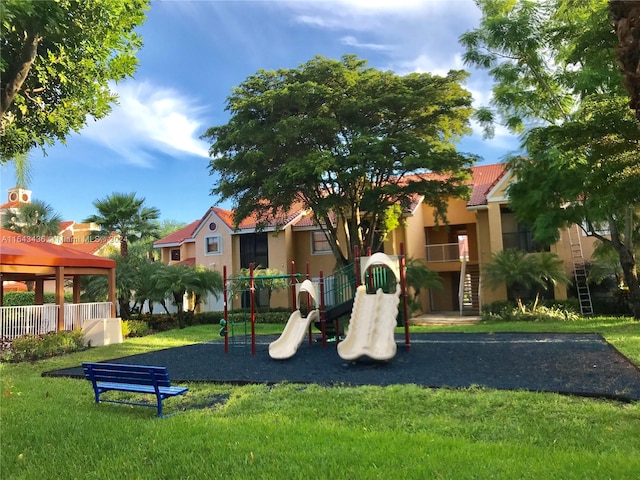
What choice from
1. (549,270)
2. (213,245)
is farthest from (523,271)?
(213,245)

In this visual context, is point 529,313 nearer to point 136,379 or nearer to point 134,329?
point 134,329

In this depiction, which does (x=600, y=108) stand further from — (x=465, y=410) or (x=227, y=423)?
(x=227, y=423)

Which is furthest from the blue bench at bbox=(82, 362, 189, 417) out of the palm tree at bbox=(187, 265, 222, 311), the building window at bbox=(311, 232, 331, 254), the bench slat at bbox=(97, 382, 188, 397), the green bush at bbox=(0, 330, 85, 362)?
the building window at bbox=(311, 232, 331, 254)

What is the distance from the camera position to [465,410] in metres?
6.24

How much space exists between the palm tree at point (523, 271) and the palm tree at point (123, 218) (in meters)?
19.3

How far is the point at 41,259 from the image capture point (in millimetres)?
15570

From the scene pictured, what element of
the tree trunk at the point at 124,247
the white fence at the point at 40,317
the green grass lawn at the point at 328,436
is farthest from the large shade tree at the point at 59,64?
the tree trunk at the point at 124,247

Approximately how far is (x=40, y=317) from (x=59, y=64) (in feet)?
35.5

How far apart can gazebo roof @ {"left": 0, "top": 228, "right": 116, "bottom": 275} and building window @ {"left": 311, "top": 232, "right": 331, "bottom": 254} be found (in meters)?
13.5

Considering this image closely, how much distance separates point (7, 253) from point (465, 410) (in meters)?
14.2

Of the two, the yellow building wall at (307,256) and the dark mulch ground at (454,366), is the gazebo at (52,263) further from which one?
the yellow building wall at (307,256)

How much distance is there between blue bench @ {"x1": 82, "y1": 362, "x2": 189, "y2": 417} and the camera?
22.1 feet

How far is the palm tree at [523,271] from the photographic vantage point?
69.0 feet

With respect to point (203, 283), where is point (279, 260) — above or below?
above
